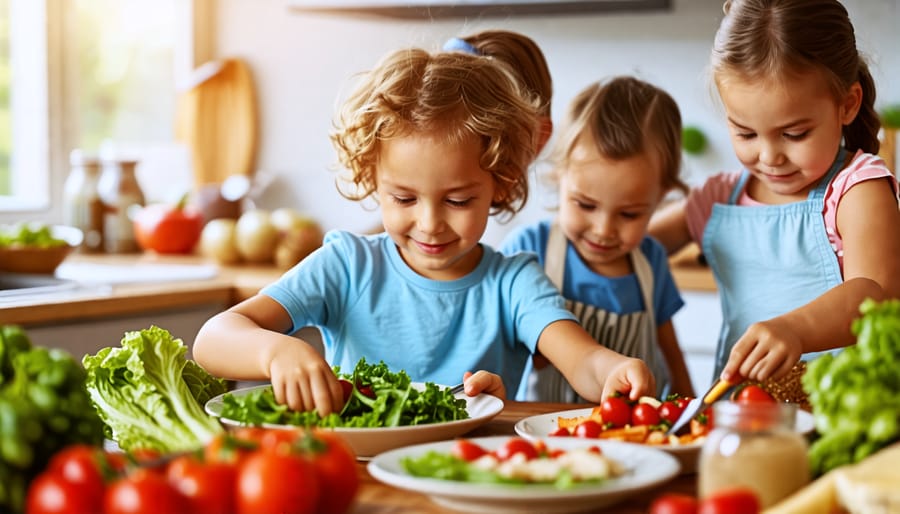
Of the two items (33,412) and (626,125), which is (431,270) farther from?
(33,412)

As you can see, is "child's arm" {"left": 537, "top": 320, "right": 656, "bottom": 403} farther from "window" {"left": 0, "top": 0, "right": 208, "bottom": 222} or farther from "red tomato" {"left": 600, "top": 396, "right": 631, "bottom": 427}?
"window" {"left": 0, "top": 0, "right": 208, "bottom": 222}

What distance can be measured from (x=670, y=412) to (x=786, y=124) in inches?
24.1

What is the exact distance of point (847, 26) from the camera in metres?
1.76

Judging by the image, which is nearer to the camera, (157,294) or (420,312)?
(420,312)

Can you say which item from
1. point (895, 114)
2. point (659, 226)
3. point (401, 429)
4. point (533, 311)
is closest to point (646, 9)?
point (895, 114)

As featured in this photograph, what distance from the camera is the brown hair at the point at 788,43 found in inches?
66.2

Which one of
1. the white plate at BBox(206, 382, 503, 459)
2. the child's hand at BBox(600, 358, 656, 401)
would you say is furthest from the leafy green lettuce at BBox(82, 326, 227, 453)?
the child's hand at BBox(600, 358, 656, 401)

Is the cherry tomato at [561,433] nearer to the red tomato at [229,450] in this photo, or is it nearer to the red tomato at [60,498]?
the red tomato at [229,450]

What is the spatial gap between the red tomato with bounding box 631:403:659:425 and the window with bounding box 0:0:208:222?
2546 mm

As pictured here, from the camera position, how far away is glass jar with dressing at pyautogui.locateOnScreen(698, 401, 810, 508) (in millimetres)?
873

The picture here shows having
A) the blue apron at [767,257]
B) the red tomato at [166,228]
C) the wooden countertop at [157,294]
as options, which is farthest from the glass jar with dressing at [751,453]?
the red tomato at [166,228]

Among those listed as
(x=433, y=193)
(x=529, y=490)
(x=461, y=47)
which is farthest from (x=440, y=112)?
(x=529, y=490)

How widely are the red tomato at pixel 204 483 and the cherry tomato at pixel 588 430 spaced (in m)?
0.48

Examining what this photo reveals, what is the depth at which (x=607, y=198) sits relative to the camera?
1.96 m
